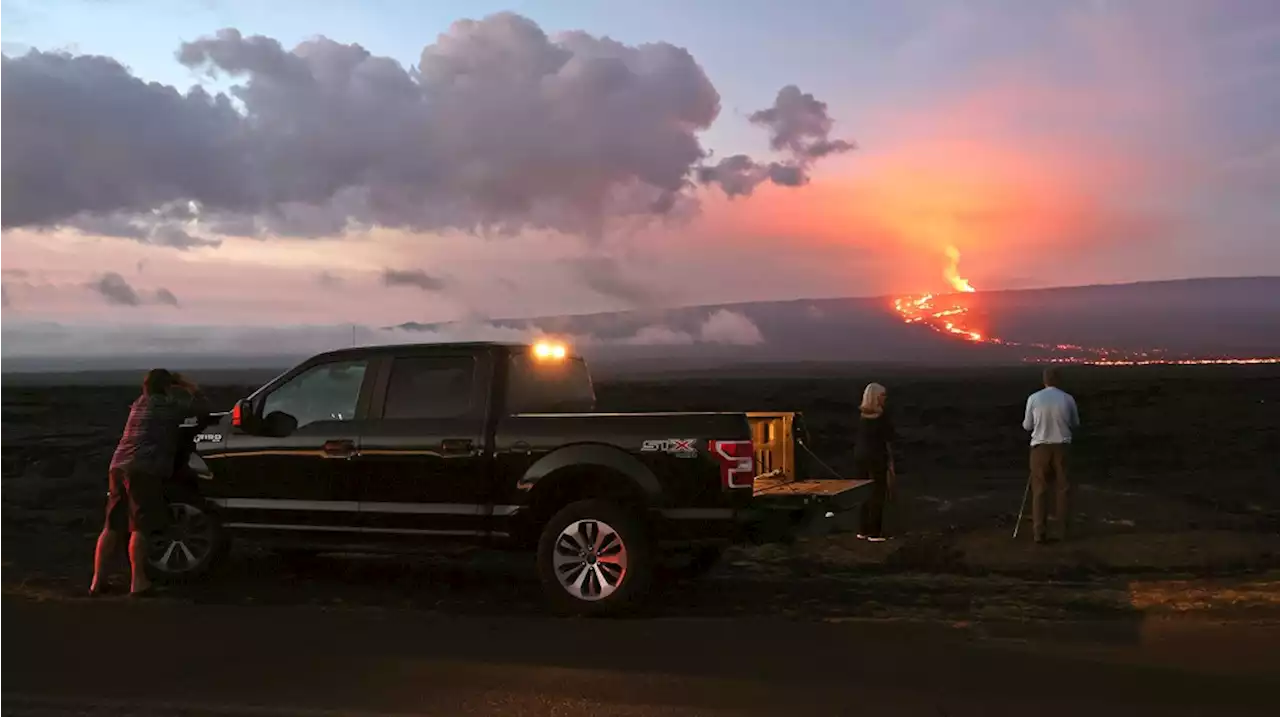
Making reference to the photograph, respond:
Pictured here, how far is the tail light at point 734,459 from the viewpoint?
26.7ft

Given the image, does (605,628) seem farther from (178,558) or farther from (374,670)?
(178,558)

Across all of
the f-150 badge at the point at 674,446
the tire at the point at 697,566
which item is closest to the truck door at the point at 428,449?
the f-150 badge at the point at 674,446

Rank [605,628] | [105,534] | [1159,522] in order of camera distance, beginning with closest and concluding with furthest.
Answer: [605,628] < [105,534] < [1159,522]

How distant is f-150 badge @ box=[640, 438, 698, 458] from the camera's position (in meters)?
8.20

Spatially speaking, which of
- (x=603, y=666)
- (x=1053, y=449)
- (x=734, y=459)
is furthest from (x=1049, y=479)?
(x=603, y=666)

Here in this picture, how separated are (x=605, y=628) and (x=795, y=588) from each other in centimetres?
236

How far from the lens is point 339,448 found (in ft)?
30.2

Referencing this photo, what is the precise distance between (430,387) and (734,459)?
265 cm

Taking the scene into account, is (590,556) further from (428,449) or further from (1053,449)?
(1053,449)

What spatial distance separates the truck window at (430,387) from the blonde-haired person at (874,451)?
4830 millimetres

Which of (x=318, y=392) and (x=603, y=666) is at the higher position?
(x=318, y=392)

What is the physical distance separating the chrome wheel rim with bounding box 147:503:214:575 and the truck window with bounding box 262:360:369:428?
116cm

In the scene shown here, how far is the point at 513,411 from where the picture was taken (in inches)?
353

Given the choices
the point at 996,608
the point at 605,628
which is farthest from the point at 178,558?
the point at 996,608
